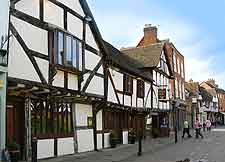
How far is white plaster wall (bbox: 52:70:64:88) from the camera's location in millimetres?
18406

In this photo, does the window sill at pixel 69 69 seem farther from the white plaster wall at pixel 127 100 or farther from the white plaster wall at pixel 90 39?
the white plaster wall at pixel 127 100

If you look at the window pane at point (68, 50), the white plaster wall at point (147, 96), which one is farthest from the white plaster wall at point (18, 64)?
the white plaster wall at point (147, 96)

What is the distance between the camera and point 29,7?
653 inches

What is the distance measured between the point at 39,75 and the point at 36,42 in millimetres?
1275

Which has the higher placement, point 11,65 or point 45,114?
point 11,65

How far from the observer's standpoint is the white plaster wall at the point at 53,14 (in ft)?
58.9

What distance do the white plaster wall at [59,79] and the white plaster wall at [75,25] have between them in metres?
2.35

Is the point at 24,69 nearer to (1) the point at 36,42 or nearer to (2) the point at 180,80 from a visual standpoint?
(1) the point at 36,42

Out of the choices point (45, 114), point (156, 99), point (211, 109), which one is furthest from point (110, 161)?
point (211, 109)

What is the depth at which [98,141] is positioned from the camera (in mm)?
24109

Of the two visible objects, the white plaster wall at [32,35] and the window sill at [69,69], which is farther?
the window sill at [69,69]

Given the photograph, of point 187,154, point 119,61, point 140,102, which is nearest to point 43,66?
point 187,154

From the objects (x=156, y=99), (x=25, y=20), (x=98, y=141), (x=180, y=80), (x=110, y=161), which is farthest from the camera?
(x=180, y=80)

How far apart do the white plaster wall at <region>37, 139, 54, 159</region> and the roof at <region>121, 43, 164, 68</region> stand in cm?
2032
